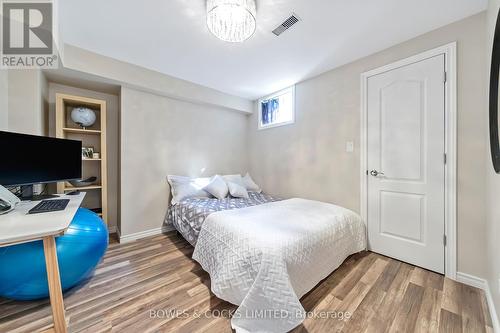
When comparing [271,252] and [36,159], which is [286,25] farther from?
[36,159]

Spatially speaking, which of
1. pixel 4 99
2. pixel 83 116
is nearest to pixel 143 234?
pixel 83 116

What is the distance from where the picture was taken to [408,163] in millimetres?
1976

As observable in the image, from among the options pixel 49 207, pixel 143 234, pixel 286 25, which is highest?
pixel 286 25

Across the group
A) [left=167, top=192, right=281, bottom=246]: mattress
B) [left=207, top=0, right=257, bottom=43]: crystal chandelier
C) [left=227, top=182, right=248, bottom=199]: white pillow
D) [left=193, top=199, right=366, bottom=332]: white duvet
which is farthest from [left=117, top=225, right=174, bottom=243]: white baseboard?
[left=207, top=0, right=257, bottom=43]: crystal chandelier

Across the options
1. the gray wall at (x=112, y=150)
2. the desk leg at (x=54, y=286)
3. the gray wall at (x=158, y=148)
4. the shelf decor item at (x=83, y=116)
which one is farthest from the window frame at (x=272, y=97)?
the desk leg at (x=54, y=286)

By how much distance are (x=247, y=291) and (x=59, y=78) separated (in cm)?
324

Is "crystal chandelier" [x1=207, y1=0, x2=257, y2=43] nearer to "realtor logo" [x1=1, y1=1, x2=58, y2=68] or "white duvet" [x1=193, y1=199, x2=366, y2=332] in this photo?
"realtor logo" [x1=1, y1=1, x2=58, y2=68]

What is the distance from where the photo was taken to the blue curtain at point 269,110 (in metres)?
3.48

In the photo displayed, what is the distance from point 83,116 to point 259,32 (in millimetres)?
2412

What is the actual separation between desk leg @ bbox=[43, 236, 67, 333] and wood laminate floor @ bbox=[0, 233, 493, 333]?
0.50 feet

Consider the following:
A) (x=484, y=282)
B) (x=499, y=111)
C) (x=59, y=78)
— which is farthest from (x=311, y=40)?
(x=59, y=78)

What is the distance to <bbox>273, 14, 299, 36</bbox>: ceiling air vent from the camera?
1698mm

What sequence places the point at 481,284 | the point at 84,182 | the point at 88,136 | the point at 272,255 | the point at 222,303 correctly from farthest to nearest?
the point at 88,136, the point at 84,182, the point at 481,284, the point at 222,303, the point at 272,255

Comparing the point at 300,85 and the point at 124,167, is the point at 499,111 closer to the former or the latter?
the point at 300,85
